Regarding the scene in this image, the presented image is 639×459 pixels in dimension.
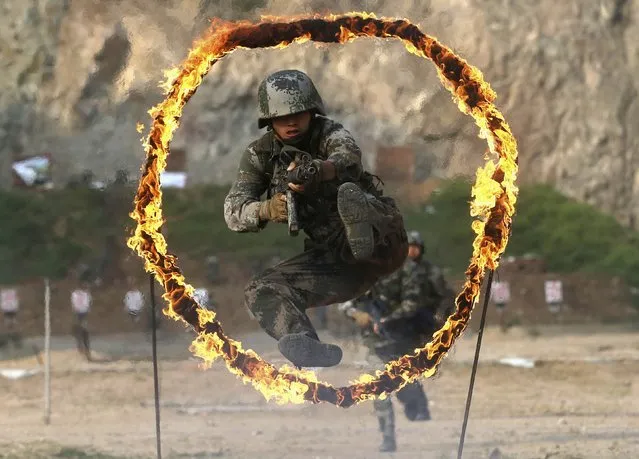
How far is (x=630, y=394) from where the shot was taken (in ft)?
94.0

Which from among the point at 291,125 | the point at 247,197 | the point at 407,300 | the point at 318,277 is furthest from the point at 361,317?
the point at 291,125

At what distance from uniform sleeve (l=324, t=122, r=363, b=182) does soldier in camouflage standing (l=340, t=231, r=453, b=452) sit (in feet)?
23.4

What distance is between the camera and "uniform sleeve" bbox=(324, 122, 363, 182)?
1077cm

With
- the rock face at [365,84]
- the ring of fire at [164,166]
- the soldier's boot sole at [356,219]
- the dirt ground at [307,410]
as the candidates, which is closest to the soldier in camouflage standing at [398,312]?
the dirt ground at [307,410]

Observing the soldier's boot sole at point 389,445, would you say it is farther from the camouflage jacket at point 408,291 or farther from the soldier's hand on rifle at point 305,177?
the soldier's hand on rifle at point 305,177

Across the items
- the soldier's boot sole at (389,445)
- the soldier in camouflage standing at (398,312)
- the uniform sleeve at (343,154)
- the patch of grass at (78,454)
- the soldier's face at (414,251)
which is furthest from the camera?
the patch of grass at (78,454)

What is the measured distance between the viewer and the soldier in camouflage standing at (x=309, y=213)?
10664mm

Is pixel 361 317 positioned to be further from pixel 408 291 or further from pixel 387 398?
pixel 387 398

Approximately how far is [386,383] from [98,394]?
58.3 feet

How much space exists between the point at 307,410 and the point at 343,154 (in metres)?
14.7

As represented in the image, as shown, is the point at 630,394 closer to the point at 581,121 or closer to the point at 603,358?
the point at 603,358

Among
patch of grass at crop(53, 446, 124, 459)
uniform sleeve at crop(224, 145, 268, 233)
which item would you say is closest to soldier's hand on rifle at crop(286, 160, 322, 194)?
uniform sleeve at crop(224, 145, 268, 233)

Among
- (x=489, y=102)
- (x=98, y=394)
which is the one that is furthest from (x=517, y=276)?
(x=489, y=102)

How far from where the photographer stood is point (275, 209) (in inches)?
420
